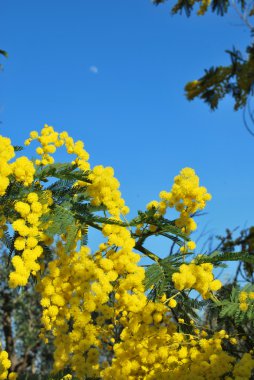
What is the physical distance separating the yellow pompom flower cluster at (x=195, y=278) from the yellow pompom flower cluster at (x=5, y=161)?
90cm

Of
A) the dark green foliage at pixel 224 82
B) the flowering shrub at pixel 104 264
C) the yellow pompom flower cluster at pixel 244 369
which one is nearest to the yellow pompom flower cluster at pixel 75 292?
the flowering shrub at pixel 104 264

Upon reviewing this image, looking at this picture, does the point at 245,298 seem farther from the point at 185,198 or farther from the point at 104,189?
the point at 104,189

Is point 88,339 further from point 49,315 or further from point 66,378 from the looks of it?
point 66,378

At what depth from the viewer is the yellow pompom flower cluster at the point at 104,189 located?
7.16ft

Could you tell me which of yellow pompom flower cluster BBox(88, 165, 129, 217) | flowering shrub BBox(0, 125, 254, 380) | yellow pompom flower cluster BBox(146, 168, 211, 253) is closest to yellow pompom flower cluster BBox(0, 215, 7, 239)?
flowering shrub BBox(0, 125, 254, 380)

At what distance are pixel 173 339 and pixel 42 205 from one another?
1189 millimetres

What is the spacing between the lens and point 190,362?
2.56 m

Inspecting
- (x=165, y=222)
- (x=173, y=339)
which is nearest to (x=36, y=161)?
(x=165, y=222)

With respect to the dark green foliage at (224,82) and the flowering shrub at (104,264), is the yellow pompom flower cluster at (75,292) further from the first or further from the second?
the dark green foliage at (224,82)

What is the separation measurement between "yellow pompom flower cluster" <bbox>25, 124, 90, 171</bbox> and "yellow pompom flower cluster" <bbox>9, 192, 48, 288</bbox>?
67cm

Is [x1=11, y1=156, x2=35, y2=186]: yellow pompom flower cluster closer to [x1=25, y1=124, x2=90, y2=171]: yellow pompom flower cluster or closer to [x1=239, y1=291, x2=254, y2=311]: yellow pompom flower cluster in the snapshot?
[x1=25, y1=124, x2=90, y2=171]: yellow pompom flower cluster

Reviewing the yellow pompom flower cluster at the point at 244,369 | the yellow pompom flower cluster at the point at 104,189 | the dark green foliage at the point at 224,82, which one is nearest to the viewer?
the yellow pompom flower cluster at the point at 104,189

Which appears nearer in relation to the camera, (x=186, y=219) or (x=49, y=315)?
(x=49, y=315)

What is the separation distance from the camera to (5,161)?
6.58 feet
